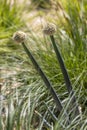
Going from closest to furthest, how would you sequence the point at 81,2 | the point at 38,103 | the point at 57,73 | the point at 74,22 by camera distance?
the point at 38,103
the point at 57,73
the point at 74,22
the point at 81,2

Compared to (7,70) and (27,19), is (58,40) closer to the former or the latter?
(7,70)

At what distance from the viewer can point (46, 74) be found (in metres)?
3.19

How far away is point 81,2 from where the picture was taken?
4062mm

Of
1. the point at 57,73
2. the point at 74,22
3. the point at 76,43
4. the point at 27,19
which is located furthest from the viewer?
the point at 27,19

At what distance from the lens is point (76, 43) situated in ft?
11.2

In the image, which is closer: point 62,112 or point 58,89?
point 62,112

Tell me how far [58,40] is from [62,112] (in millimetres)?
1354

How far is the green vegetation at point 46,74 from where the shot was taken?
2453mm

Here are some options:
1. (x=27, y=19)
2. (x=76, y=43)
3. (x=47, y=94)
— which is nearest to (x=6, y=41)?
(x=27, y=19)

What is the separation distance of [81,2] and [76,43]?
2.56ft

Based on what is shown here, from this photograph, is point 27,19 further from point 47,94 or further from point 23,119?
point 23,119

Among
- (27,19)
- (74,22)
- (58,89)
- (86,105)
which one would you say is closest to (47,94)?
(58,89)

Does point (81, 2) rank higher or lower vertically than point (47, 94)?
higher

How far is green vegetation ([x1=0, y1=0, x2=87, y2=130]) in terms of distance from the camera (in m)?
2.45
